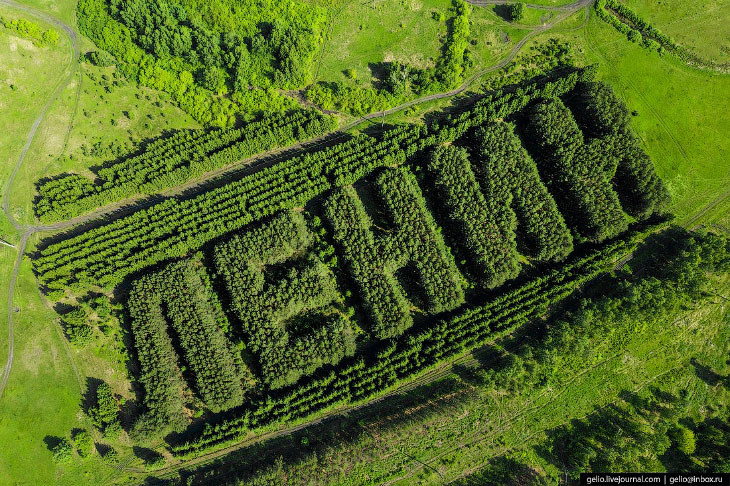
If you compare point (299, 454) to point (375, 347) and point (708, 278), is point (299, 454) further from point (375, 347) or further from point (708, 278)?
point (708, 278)

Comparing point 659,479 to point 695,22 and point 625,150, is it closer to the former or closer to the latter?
point 625,150

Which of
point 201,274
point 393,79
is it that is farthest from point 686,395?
point 201,274

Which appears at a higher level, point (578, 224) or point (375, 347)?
point (578, 224)

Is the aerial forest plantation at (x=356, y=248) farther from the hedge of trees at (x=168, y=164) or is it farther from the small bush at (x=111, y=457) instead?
the small bush at (x=111, y=457)

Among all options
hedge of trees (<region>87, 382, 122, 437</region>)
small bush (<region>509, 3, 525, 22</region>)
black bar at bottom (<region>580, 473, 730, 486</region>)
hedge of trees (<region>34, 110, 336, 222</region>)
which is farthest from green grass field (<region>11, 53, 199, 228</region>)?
black bar at bottom (<region>580, 473, 730, 486</region>)

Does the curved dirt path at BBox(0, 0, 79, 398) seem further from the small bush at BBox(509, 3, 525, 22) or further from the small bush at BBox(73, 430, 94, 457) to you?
the small bush at BBox(509, 3, 525, 22)

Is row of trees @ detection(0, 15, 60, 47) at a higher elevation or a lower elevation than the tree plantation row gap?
higher
